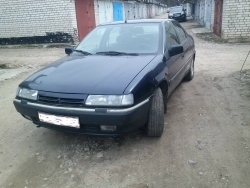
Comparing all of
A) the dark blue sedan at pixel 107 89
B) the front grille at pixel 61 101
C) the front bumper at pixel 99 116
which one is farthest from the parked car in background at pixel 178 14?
the front grille at pixel 61 101

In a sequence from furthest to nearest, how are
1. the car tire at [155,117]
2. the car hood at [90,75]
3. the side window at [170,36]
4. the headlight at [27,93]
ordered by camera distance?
the side window at [170,36], the car tire at [155,117], the headlight at [27,93], the car hood at [90,75]

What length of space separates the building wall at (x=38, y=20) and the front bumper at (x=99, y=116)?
1026cm

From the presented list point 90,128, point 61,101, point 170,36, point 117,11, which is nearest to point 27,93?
point 61,101

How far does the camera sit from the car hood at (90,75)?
2.42m

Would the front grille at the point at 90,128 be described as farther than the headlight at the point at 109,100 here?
Yes

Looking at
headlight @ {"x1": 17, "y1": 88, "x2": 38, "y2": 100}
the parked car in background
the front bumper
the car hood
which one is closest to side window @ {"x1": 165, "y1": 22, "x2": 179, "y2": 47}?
the car hood

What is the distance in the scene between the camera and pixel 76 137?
3.10m

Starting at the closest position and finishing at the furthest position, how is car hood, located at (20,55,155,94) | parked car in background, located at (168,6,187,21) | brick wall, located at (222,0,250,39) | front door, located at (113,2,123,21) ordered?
car hood, located at (20,55,155,94) → brick wall, located at (222,0,250,39) → front door, located at (113,2,123,21) → parked car in background, located at (168,6,187,21)

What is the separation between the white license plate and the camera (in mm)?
2428

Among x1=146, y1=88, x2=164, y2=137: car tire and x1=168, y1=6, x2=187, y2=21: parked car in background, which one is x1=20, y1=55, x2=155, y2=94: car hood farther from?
x1=168, y1=6, x2=187, y2=21: parked car in background

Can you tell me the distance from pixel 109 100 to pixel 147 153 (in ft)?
2.83

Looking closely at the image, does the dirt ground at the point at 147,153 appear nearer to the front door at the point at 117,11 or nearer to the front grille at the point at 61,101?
the front grille at the point at 61,101

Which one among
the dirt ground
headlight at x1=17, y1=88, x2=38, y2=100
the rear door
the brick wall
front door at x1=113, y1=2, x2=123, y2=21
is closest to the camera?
the dirt ground

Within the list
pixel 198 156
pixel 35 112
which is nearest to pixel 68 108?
pixel 35 112
